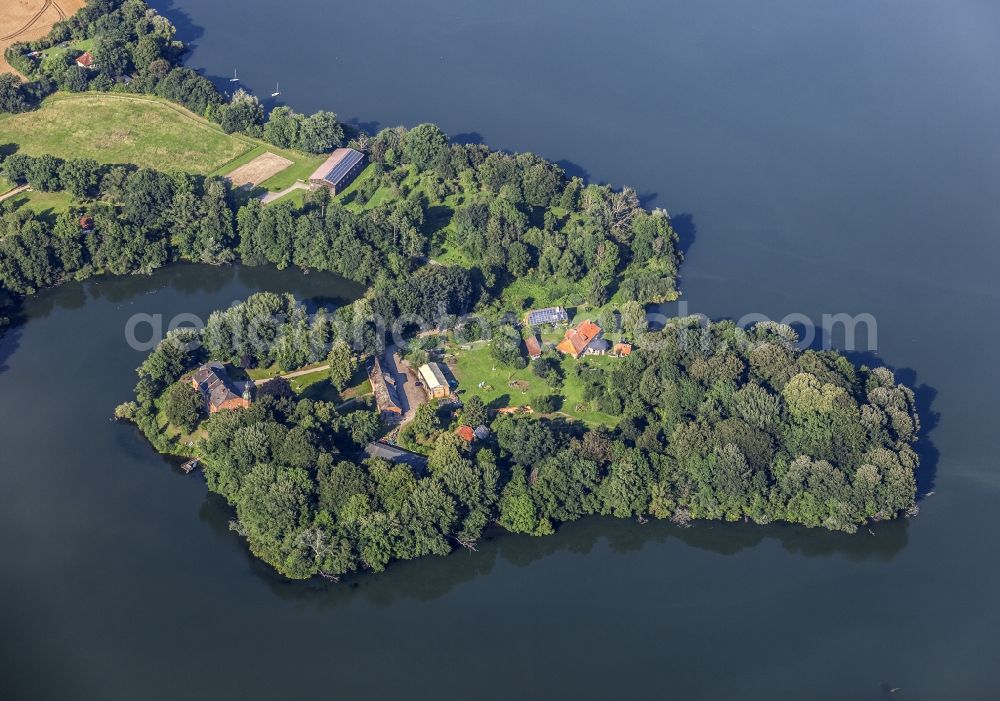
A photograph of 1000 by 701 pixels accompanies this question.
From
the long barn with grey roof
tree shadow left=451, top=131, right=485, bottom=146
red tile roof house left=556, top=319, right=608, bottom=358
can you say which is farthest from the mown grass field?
red tile roof house left=556, top=319, right=608, bottom=358

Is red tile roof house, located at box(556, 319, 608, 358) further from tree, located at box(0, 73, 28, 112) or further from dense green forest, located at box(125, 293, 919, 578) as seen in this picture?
tree, located at box(0, 73, 28, 112)

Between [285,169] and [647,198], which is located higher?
[647,198]

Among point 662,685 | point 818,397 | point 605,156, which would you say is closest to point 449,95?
point 605,156

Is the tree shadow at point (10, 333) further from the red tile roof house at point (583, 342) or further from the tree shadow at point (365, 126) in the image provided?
the red tile roof house at point (583, 342)

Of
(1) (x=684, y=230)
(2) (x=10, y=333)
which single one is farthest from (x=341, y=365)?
(1) (x=684, y=230)

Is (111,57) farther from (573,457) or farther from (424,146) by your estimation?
(573,457)

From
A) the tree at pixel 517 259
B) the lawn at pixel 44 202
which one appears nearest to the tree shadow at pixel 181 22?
the lawn at pixel 44 202

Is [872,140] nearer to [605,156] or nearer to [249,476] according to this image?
[605,156]
